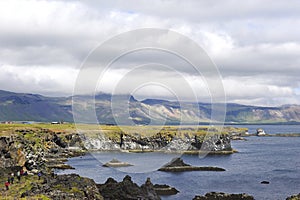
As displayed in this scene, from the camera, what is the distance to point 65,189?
61719 millimetres

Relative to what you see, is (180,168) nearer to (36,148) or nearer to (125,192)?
(36,148)

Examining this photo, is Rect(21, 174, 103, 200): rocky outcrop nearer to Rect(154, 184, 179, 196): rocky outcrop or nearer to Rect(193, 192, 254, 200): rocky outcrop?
Rect(154, 184, 179, 196): rocky outcrop

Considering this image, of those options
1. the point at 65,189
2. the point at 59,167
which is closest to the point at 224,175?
the point at 59,167

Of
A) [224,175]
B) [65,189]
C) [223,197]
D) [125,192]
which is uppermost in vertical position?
[65,189]

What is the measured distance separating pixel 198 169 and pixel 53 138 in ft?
260

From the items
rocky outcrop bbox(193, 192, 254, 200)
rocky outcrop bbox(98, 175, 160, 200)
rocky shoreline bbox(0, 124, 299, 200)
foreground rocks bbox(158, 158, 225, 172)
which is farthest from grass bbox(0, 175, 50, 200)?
foreground rocks bbox(158, 158, 225, 172)

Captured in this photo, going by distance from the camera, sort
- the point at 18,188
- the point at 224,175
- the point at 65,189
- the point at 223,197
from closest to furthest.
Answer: the point at 65,189 → the point at 18,188 → the point at 223,197 → the point at 224,175

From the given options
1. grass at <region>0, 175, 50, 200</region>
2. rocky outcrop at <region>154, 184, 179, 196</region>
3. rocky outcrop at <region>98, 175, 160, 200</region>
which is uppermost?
grass at <region>0, 175, 50, 200</region>

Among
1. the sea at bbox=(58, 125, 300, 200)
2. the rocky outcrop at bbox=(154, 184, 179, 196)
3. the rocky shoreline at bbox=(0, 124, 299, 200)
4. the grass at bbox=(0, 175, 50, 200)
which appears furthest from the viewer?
the sea at bbox=(58, 125, 300, 200)

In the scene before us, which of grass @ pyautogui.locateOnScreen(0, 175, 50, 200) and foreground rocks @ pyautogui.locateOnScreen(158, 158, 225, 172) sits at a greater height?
grass @ pyautogui.locateOnScreen(0, 175, 50, 200)

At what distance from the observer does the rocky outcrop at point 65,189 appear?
59.0 metres

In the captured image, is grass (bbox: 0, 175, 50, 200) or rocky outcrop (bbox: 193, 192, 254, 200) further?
rocky outcrop (bbox: 193, 192, 254, 200)

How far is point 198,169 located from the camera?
431 ft

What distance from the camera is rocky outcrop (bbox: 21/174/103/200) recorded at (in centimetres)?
5896
